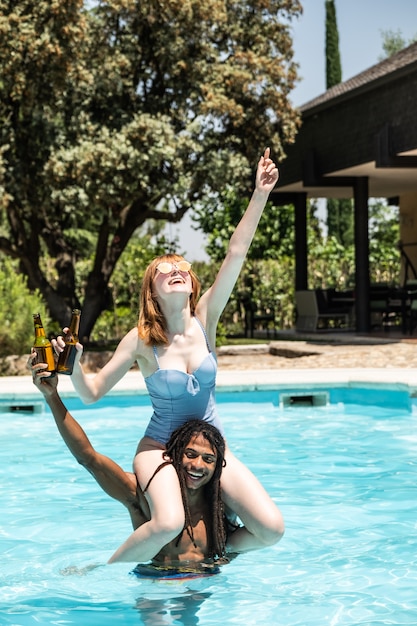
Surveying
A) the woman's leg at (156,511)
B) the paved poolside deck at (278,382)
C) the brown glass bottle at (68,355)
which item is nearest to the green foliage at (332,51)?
the paved poolside deck at (278,382)

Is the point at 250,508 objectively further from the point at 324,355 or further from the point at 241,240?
the point at 324,355

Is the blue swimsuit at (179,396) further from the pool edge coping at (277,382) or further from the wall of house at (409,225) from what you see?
the wall of house at (409,225)

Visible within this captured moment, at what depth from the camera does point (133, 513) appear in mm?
4484

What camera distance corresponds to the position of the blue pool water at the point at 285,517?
443 cm

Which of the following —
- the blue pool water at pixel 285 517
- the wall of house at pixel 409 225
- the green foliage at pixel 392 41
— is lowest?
the blue pool water at pixel 285 517

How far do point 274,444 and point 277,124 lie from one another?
899cm

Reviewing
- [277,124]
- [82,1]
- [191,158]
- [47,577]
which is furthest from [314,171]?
[47,577]

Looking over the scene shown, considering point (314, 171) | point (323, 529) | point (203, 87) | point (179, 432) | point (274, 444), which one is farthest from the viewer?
point (314, 171)

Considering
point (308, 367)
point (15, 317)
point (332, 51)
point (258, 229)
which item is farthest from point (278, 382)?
point (332, 51)

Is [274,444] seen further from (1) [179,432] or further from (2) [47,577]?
(1) [179,432]

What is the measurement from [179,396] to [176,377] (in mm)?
90

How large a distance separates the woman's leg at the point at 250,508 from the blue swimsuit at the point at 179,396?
23 centimetres

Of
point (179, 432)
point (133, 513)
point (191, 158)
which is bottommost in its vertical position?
point (133, 513)

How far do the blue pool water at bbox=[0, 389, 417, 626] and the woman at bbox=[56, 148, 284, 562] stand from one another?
304 millimetres
